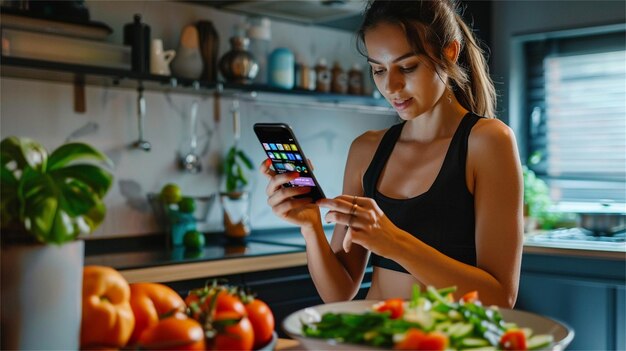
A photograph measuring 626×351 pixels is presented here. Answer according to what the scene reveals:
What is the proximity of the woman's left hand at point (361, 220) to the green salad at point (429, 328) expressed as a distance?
0.99ft

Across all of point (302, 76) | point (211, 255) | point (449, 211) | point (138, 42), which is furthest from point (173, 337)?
point (302, 76)

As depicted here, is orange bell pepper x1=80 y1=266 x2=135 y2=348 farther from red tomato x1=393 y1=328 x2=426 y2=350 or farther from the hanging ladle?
the hanging ladle

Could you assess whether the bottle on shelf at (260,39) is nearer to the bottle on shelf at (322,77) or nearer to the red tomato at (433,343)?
the bottle on shelf at (322,77)

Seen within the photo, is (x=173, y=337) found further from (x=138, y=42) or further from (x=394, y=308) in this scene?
(x=138, y=42)

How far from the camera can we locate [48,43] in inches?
94.7

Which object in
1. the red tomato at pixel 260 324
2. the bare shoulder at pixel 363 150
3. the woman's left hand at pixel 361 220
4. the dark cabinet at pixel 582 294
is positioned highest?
the bare shoulder at pixel 363 150

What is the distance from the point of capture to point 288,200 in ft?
4.50

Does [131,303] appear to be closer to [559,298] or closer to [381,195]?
[381,195]

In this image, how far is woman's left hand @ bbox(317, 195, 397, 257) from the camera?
48.5 inches

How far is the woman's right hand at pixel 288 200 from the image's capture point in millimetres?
1348

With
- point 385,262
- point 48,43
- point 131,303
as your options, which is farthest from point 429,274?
point 48,43

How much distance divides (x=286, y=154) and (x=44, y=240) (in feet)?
1.85

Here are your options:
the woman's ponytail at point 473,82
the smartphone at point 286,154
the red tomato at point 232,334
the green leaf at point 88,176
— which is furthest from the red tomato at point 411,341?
the woman's ponytail at point 473,82

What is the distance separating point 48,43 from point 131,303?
172cm
